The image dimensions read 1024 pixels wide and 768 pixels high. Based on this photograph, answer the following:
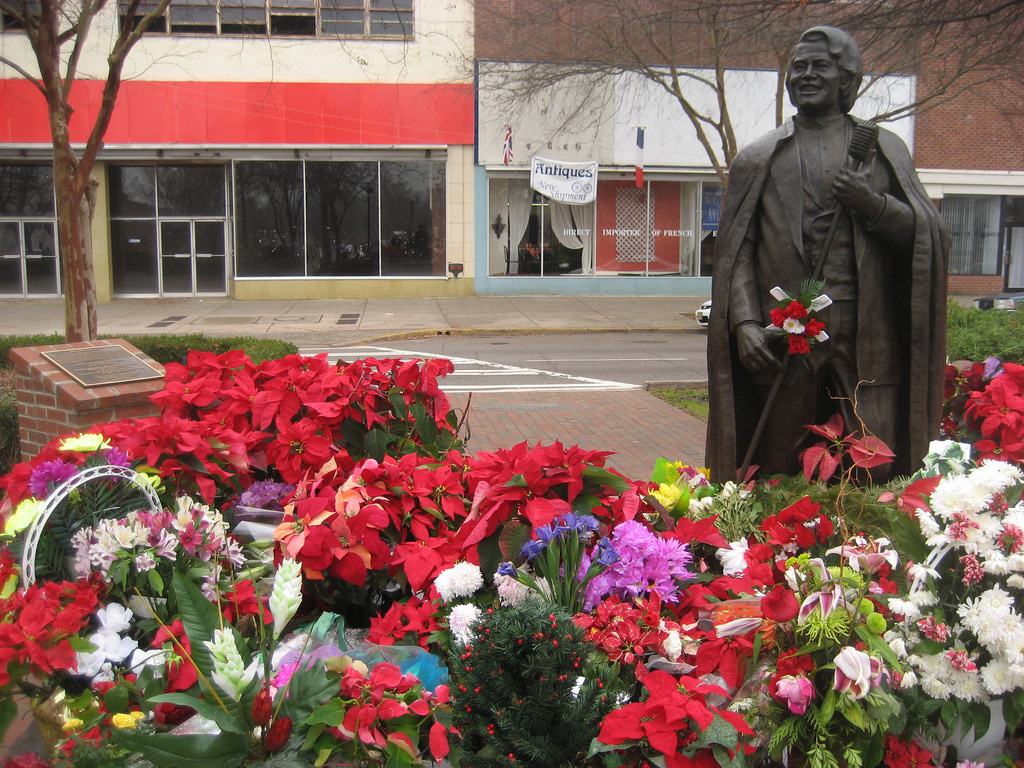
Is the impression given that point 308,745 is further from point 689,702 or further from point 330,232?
point 330,232


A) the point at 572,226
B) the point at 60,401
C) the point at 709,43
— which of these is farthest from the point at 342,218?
the point at 60,401

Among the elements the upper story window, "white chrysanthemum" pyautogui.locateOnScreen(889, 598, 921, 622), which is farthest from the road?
"white chrysanthemum" pyautogui.locateOnScreen(889, 598, 921, 622)

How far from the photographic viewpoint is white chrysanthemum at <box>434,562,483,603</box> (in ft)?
8.84

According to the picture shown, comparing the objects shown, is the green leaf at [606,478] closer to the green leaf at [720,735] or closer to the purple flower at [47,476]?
the green leaf at [720,735]

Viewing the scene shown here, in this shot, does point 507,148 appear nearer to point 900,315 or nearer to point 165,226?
point 165,226

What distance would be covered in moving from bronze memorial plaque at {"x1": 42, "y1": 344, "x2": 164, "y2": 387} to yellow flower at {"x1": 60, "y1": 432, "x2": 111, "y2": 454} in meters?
2.89

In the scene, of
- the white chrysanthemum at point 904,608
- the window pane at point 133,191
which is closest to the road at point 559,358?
the white chrysanthemum at point 904,608

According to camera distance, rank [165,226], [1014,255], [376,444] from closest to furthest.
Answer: [376,444] < [165,226] < [1014,255]

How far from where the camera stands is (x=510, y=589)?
263 centimetres

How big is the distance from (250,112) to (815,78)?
22265 mm

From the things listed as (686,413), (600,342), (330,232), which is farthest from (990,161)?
(686,413)

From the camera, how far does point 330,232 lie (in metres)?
24.9

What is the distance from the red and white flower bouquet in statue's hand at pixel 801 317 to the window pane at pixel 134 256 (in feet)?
80.6

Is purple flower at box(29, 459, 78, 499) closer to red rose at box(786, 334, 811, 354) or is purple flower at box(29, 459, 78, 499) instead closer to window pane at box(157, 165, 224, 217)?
red rose at box(786, 334, 811, 354)
